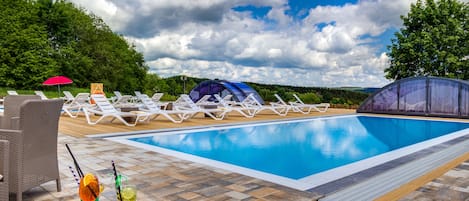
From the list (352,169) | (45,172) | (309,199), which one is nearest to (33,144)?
(45,172)

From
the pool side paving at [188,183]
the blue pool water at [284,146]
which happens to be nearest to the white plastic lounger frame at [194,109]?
the blue pool water at [284,146]

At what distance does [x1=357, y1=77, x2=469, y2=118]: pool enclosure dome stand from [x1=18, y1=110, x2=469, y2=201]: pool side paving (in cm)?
1024

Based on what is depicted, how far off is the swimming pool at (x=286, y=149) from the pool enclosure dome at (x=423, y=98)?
20.1 ft

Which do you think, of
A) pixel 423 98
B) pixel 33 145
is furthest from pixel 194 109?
pixel 423 98

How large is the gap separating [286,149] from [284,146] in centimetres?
29

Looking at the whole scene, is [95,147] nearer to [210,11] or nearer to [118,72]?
[210,11]

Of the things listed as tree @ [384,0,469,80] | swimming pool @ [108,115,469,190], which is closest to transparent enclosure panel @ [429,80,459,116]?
swimming pool @ [108,115,469,190]

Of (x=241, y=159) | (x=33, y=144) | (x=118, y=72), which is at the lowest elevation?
(x=241, y=159)

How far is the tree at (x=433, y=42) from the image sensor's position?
21.0 metres

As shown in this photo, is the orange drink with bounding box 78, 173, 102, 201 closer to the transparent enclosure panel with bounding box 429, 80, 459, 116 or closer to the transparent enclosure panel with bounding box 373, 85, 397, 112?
the transparent enclosure panel with bounding box 429, 80, 459, 116

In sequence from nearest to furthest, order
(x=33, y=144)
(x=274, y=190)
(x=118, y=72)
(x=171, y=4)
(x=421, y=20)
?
(x=33, y=144) < (x=274, y=190) < (x=171, y=4) < (x=421, y=20) < (x=118, y=72)

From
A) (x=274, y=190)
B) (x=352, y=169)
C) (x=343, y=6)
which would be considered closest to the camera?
(x=274, y=190)

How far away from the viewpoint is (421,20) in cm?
2266

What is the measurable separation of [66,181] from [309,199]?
2408mm
